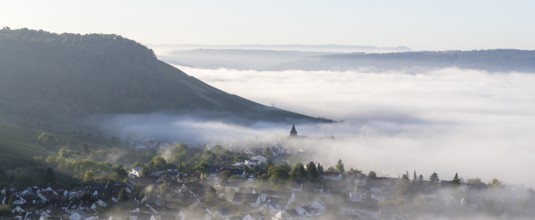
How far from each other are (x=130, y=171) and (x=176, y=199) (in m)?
29.3

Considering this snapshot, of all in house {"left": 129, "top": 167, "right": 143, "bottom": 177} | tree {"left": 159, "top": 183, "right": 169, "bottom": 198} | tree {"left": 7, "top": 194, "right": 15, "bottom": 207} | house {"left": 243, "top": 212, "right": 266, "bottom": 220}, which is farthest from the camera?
house {"left": 129, "top": 167, "right": 143, "bottom": 177}

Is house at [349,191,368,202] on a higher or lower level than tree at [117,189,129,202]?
higher

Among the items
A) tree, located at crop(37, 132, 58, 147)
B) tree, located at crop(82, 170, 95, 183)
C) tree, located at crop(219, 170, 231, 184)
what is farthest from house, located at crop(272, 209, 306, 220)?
tree, located at crop(37, 132, 58, 147)

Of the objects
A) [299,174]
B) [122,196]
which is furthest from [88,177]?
[299,174]

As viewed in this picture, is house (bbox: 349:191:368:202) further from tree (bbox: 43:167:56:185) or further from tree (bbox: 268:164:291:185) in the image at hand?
tree (bbox: 43:167:56:185)

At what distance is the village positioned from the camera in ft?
231

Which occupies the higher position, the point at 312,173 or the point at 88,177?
the point at 312,173

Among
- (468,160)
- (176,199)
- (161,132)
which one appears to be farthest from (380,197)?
(161,132)

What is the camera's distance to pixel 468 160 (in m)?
162

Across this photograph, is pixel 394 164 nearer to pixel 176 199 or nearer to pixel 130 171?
pixel 130 171

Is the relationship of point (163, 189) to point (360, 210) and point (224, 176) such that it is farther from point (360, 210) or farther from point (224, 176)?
point (360, 210)

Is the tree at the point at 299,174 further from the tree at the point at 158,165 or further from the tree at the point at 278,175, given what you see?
the tree at the point at 158,165

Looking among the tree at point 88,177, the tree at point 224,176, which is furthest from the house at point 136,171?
the tree at point 224,176

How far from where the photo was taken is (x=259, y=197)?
252 feet
